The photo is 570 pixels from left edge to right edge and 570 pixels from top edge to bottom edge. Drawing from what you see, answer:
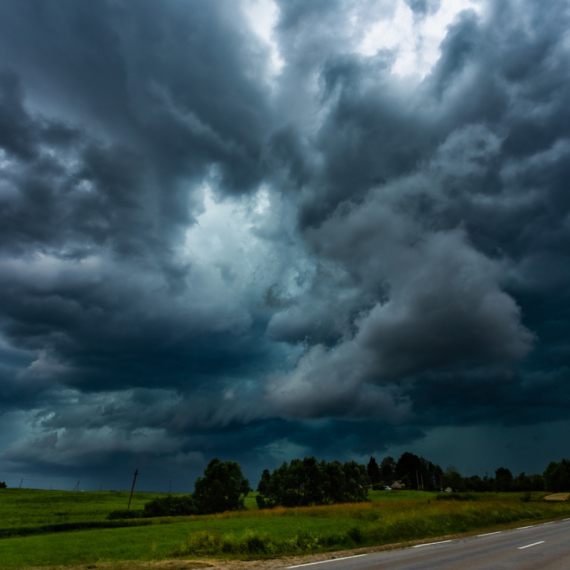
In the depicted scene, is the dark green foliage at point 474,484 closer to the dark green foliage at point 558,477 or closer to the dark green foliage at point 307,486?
the dark green foliage at point 558,477

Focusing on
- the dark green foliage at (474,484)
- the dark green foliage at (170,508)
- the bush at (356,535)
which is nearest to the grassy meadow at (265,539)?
the bush at (356,535)

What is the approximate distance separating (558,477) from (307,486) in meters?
105

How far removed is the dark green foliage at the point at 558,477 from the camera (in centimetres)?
15525

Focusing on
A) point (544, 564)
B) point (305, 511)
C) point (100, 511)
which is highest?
point (100, 511)

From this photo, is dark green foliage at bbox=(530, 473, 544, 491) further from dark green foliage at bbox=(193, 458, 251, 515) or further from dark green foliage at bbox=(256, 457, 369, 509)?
dark green foliage at bbox=(193, 458, 251, 515)

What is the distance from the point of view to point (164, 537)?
41000mm

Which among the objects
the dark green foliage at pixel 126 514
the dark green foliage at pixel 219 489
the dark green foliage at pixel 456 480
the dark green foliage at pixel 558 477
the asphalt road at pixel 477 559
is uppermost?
the dark green foliage at pixel 456 480

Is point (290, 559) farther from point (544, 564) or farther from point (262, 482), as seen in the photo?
point (262, 482)

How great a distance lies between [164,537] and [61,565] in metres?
15.4

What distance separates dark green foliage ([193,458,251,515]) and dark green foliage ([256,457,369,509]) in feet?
38.6

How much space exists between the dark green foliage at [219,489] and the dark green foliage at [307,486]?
11774 millimetres

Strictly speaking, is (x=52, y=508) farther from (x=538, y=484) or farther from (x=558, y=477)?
(x=538, y=484)

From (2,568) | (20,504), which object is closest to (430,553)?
(2,568)

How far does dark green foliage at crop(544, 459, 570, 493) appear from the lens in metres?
155
